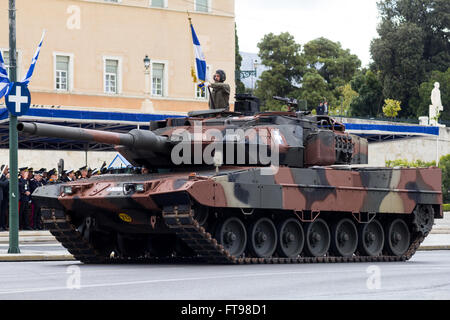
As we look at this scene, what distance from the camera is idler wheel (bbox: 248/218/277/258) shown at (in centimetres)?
1923

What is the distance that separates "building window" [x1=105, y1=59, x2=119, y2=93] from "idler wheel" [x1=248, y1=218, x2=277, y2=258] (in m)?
33.8

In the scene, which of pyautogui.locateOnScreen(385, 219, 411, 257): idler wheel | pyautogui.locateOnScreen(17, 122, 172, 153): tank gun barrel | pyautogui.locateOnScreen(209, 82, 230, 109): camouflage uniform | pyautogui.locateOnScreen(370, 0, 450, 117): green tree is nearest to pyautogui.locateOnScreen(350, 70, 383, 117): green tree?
pyautogui.locateOnScreen(370, 0, 450, 117): green tree

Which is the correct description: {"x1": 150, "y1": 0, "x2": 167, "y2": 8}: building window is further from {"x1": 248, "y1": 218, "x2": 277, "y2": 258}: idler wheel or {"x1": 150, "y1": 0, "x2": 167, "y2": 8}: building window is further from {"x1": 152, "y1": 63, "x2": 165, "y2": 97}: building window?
{"x1": 248, "y1": 218, "x2": 277, "y2": 258}: idler wheel

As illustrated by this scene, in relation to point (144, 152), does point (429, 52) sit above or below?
above

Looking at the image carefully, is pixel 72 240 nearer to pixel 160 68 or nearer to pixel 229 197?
pixel 229 197

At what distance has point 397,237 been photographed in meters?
23.0

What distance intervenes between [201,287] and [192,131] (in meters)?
6.81

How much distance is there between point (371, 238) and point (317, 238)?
187 cm

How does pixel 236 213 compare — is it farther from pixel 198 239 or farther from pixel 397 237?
pixel 397 237

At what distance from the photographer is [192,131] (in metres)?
20.0

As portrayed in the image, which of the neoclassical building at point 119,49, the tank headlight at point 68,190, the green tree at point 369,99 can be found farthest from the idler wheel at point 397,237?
the green tree at point 369,99

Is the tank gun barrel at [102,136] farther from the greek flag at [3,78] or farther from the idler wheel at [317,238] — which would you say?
the greek flag at [3,78]

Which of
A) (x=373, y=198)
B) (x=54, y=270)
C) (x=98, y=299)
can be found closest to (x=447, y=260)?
(x=373, y=198)

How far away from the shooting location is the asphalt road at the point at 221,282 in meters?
12.5
